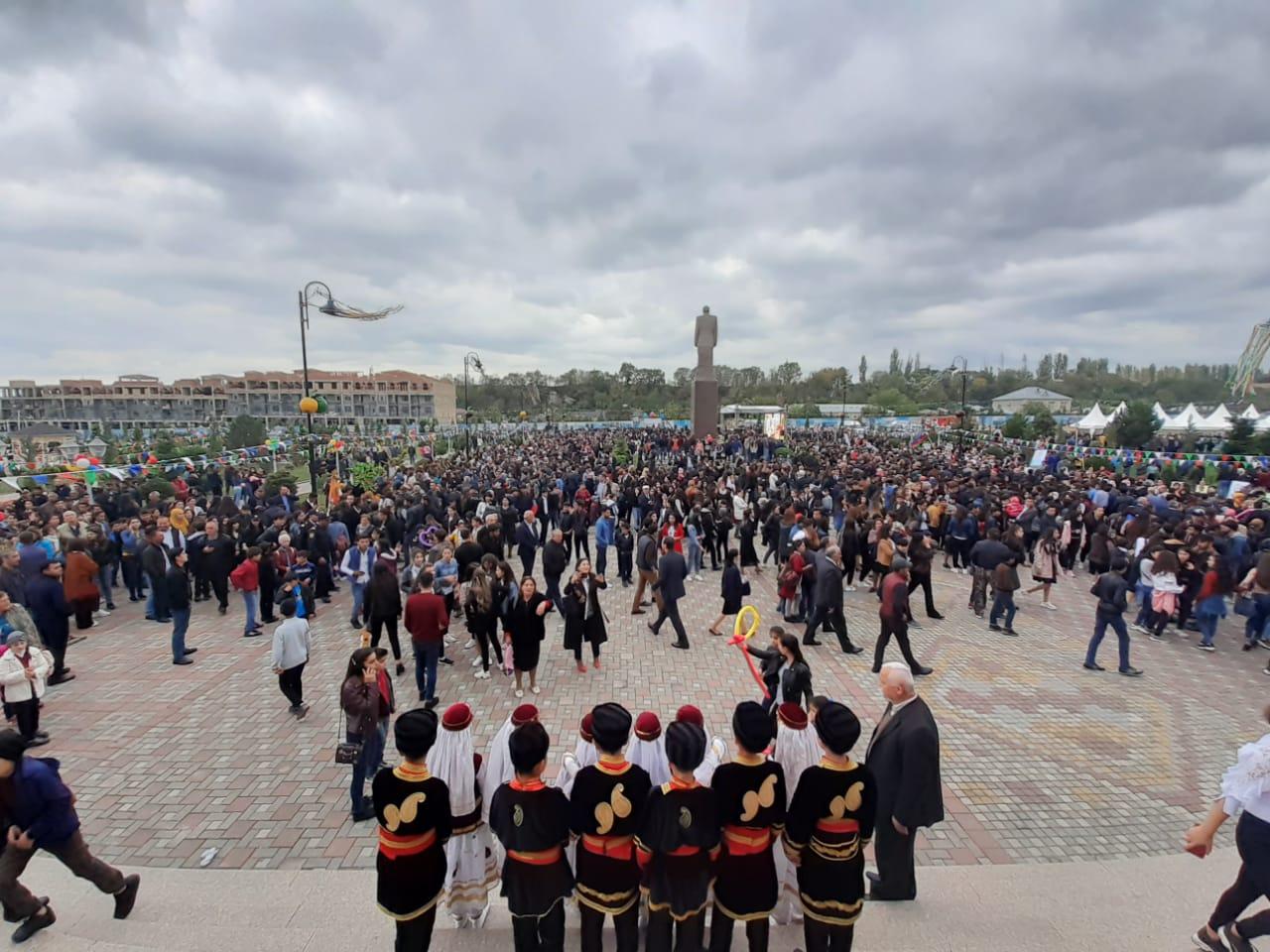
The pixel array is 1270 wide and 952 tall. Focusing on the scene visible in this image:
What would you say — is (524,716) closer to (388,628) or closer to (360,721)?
(360,721)

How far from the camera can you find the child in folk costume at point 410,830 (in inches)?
113

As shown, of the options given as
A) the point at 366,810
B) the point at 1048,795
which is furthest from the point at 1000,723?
the point at 366,810

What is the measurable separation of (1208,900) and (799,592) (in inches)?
249

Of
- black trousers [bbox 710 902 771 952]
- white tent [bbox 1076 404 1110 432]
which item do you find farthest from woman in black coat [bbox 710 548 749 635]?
white tent [bbox 1076 404 1110 432]

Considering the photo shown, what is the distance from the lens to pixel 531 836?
2906mm

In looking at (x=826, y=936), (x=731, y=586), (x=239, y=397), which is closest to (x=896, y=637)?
(x=731, y=586)

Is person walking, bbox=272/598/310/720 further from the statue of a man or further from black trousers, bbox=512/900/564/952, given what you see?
the statue of a man

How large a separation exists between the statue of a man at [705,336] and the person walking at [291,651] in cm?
3082

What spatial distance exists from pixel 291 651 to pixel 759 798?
512 cm

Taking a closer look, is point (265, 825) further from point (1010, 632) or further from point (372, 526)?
point (1010, 632)

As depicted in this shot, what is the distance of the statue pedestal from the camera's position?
35.7 m

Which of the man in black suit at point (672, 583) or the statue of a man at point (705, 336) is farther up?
the statue of a man at point (705, 336)

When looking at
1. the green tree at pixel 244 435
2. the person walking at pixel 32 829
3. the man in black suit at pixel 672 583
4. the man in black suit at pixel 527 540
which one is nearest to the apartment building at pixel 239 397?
the green tree at pixel 244 435

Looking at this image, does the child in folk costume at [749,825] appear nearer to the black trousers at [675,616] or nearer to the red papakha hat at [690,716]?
the red papakha hat at [690,716]
